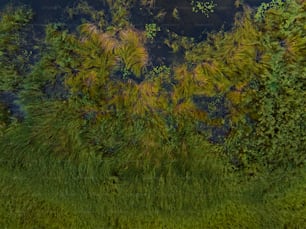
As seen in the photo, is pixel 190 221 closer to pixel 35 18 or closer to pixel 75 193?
Answer: pixel 75 193

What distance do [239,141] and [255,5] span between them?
0.88m

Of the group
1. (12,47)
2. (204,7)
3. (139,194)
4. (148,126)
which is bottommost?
(139,194)

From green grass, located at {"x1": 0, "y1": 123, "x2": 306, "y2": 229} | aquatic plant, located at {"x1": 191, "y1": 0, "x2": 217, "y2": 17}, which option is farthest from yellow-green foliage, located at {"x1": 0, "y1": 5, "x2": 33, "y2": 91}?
aquatic plant, located at {"x1": 191, "y1": 0, "x2": 217, "y2": 17}

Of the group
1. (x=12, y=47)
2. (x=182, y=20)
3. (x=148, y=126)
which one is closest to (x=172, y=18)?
(x=182, y=20)

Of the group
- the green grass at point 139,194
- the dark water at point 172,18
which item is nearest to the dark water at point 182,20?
the dark water at point 172,18

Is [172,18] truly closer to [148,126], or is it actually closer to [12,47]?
[148,126]

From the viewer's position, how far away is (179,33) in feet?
11.3

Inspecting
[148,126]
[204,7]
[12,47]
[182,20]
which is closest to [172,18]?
[182,20]

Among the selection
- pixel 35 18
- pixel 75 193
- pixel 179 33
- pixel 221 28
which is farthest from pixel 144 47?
pixel 75 193

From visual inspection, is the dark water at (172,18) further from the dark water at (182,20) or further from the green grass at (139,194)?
the green grass at (139,194)

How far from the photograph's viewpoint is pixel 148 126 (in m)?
3.43

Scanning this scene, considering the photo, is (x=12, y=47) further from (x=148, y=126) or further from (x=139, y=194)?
(x=139, y=194)

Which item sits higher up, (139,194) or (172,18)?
(172,18)

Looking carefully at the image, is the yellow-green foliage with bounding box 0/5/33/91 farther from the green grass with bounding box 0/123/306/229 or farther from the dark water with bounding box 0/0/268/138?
the green grass with bounding box 0/123/306/229
